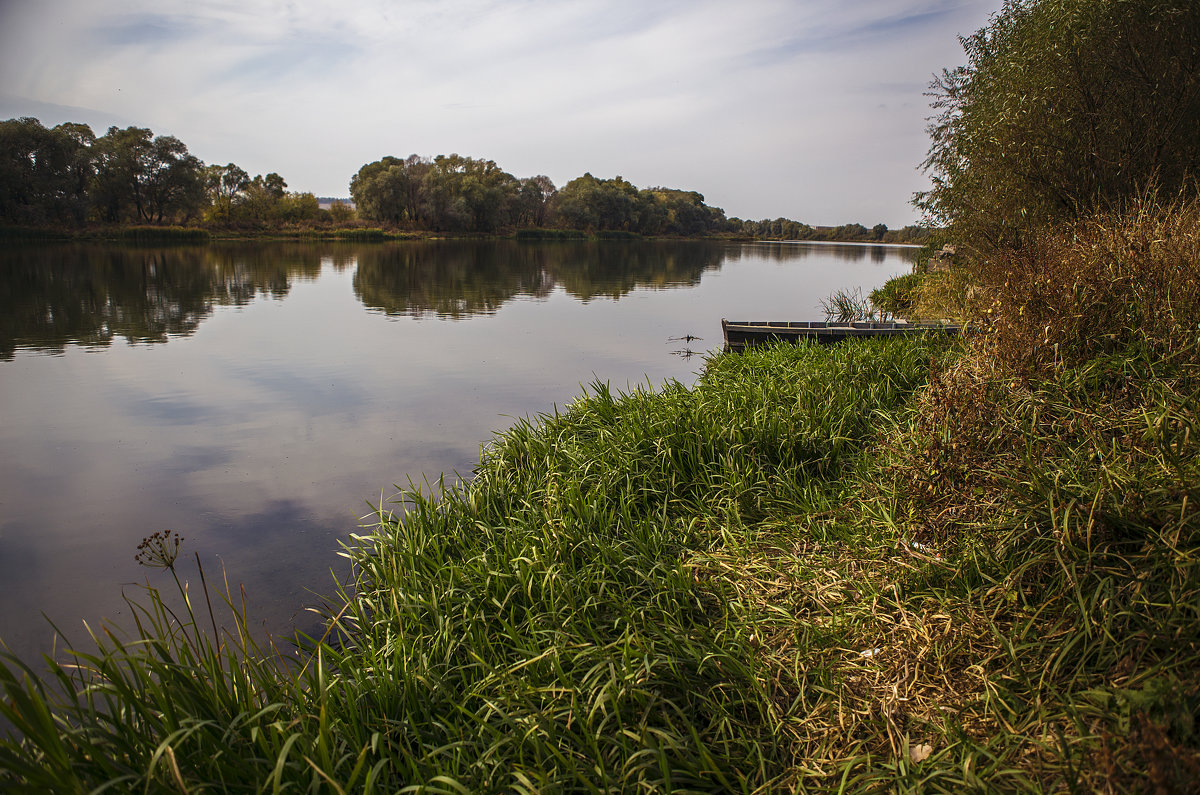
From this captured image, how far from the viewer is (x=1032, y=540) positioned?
10.4 ft

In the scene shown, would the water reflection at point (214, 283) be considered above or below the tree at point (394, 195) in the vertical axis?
below

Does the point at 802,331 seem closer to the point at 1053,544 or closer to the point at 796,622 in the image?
the point at 1053,544

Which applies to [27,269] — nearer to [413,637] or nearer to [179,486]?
[179,486]

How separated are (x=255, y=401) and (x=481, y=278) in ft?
74.8

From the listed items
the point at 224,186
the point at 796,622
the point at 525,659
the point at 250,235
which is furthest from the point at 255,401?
the point at 224,186

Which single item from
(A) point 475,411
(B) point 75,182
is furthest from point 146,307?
(B) point 75,182

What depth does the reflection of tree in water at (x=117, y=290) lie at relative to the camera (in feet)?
51.6

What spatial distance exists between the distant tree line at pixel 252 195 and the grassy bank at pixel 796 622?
60361 millimetres

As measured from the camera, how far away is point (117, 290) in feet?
75.7

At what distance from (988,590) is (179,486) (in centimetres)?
782

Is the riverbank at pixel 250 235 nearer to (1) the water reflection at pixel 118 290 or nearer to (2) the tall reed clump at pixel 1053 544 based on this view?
(1) the water reflection at pixel 118 290

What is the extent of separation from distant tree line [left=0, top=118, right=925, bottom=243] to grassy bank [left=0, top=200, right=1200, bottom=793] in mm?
60361

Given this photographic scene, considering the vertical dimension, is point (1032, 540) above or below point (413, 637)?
above

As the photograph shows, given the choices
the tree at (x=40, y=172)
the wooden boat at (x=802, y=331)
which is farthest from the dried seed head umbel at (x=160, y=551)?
the tree at (x=40, y=172)
